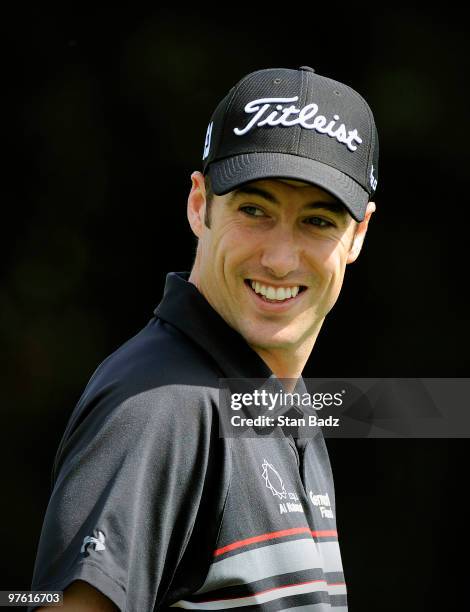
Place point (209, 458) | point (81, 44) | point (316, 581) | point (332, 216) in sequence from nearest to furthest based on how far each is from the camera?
point (209, 458) → point (316, 581) → point (332, 216) → point (81, 44)

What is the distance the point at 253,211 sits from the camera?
1847 millimetres

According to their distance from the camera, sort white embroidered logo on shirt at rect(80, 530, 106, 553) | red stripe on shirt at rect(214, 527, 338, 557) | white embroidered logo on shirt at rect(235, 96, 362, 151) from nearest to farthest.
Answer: white embroidered logo on shirt at rect(80, 530, 106, 553), red stripe on shirt at rect(214, 527, 338, 557), white embroidered logo on shirt at rect(235, 96, 362, 151)

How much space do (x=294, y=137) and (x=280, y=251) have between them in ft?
0.61

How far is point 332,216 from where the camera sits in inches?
72.9

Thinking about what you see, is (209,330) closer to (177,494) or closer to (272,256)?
(272,256)

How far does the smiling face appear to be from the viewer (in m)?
1.82

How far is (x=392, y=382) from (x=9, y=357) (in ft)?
4.05

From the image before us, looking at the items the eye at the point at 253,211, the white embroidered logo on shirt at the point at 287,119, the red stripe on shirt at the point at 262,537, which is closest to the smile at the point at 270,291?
the eye at the point at 253,211

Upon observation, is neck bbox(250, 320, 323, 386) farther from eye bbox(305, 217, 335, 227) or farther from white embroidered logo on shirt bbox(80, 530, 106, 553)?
white embroidered logo on shirt bbox(80, 530, 106, 553)

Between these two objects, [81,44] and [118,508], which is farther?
[81,44]

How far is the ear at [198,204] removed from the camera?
1.97m

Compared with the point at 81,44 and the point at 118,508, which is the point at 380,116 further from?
the point at 118,508

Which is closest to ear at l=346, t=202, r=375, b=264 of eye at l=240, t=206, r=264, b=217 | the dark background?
eye at l=240, t=206, r=264, b=217

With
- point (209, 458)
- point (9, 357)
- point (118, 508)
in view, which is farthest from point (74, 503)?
point (9, 357)
